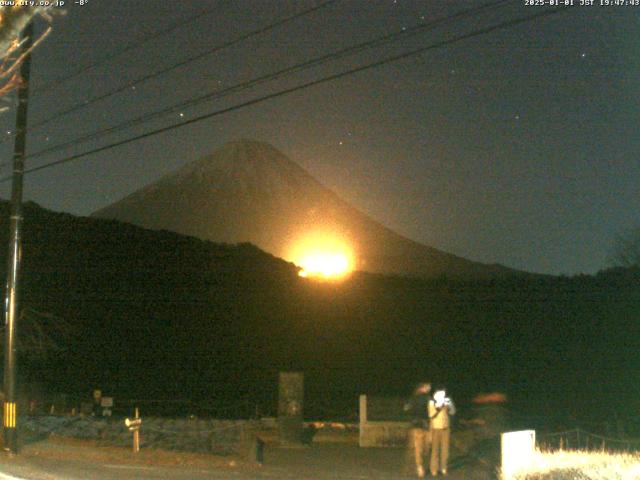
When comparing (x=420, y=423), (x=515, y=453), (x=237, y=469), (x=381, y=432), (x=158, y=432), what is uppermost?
(x=420, y=423)

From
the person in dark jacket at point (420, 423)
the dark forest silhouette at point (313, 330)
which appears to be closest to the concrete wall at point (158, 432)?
the person in dark jacket at point (420, 423)

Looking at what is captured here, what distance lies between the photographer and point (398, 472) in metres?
15.5

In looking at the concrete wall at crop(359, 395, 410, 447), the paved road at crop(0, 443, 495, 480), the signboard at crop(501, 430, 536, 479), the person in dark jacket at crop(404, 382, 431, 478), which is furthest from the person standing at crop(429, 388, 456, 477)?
the concrete wall at crop(359, 395, 410, 447)

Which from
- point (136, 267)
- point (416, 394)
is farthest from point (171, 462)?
point (136, 267)

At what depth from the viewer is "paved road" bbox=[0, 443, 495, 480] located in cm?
1431

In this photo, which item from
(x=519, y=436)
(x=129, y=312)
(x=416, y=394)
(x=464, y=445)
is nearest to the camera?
(x=519, y=436)

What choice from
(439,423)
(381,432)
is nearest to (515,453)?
(439,423)

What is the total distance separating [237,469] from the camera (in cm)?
1595

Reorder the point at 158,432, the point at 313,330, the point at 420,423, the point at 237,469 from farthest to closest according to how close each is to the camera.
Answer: the point at 313,330
the point at 158,432
the point at 237,469
the point at 420,423

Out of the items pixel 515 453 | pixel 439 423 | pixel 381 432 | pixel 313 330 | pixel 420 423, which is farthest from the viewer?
pixel 313 330

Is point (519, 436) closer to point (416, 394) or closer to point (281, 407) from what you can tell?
point (416, 394)

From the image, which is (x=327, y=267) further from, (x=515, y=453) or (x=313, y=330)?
(x=515, y=453)

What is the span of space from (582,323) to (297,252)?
87.9ft

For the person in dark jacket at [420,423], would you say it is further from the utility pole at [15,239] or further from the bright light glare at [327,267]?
the bright light glare at [327,267]
